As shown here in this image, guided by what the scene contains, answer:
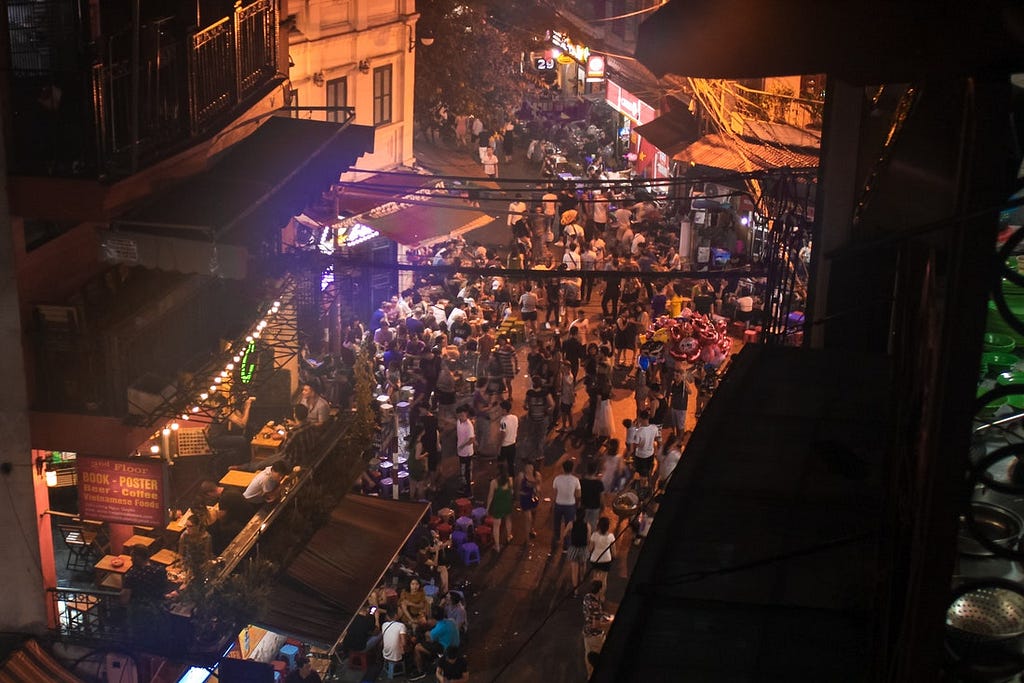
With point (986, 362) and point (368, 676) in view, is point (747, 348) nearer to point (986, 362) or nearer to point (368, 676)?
point (986, 362)

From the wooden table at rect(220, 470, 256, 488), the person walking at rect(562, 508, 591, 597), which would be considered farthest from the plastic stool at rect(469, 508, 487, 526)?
the wooden table at rect(220, 470, 256, 488)

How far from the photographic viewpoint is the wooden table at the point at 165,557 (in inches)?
543

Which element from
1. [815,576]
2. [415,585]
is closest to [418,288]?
[415,585]

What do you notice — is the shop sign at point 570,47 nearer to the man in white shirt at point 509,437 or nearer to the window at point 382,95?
the window at point 382,95

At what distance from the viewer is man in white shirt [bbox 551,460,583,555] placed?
16219mm

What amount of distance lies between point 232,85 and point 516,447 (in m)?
7.74

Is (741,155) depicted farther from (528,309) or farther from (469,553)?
(469,553)

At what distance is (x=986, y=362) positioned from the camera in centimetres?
862

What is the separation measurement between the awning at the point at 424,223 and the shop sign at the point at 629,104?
28.0 feet

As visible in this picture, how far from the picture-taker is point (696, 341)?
20.4 metres

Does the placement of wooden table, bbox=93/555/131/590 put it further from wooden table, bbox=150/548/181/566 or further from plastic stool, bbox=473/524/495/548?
plastic stool, bbox=473/524/495/548

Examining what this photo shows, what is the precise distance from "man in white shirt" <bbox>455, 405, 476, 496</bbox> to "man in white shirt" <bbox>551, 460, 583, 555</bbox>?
196cm

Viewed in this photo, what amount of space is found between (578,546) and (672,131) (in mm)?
15075

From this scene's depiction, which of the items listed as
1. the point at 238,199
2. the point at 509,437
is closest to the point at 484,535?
the point at 509,437
